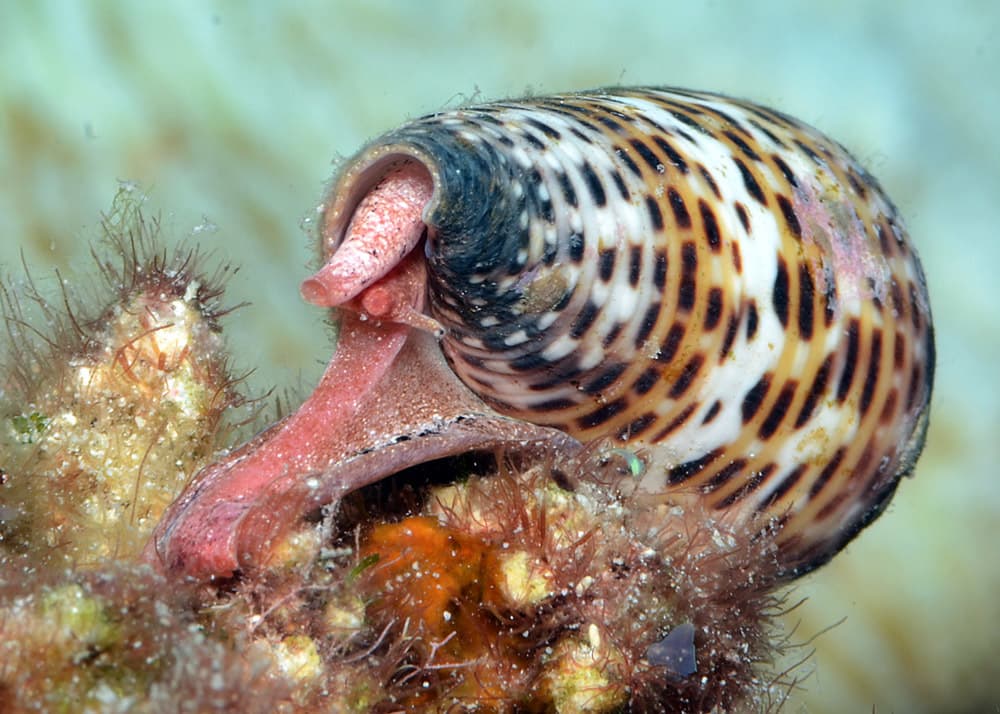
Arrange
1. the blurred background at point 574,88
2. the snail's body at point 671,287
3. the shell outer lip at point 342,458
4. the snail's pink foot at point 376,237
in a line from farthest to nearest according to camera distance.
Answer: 1. the blurred background at point 574,88
2. the snail's body at point 671,287
3. the snail's pink foot at point 376,237
4. the shell outer lip at point 342,458

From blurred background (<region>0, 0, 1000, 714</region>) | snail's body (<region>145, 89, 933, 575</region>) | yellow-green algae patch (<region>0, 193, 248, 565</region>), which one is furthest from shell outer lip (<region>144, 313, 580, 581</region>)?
blurred background (<region>0, 0, 1000, 714</region>)

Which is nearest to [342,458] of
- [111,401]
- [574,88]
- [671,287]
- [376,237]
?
[376,237]

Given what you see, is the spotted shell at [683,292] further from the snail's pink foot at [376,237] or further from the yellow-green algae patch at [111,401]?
the yellow-green algae patch at [111,401]

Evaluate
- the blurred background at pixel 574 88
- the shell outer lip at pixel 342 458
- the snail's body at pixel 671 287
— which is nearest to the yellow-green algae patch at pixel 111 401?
the shell outer lip at pixel 342 458

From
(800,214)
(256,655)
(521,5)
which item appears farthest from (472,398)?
(521,5)

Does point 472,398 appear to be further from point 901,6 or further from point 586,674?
point 901,6
